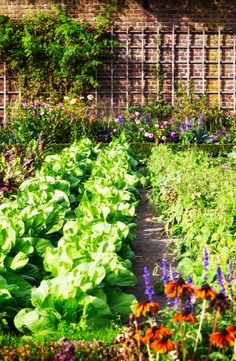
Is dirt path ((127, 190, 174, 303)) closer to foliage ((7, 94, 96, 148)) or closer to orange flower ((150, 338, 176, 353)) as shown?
orange flower ((150, 338, 176, 353))

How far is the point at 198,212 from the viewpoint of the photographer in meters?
5.10

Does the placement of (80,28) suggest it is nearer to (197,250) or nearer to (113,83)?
(113,83)

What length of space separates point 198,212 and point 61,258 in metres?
1.75

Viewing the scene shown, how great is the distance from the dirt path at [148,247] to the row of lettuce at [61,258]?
0.19m

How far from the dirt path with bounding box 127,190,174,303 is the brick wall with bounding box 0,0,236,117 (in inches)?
302

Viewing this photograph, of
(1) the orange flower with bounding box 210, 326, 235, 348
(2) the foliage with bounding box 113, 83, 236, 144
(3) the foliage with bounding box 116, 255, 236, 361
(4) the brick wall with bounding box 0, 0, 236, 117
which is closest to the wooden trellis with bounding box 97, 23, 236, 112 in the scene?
(4) the brick wall with bounding box 0, 0, 236, 117

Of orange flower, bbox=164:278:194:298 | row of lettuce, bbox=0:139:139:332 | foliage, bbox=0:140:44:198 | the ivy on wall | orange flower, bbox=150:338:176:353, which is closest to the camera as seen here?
orange flower, bbox=150:338:176:353

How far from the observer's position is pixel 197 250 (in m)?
4.64

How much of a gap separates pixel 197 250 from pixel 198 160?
3.42 metres

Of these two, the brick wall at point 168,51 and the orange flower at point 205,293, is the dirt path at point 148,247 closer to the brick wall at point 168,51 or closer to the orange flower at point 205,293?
the orange flower at point 205,293

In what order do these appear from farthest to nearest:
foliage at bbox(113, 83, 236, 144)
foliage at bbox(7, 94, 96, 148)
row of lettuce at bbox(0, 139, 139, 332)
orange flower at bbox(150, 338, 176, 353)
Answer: foliage at bbox(113, 83, 236, 144) < foliage at bbox(7, 94, 96, 148) < row of lettuce at bbox(0, 139, 139, 332) < orange flower at bbox(150, 338, 176, 353)

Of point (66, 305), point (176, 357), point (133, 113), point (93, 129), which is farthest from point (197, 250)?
point (133, 113)

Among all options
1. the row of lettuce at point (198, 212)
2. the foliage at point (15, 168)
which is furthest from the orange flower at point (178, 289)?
the foliage at point (15, 168)

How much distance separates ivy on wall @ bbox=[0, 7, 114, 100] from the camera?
1374 centimetres
